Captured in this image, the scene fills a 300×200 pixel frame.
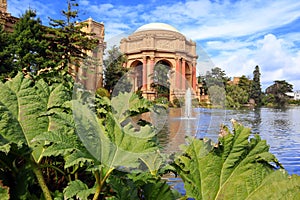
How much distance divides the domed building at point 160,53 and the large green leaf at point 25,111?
0.42 metres

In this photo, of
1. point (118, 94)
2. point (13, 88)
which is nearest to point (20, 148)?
point (13, 88)

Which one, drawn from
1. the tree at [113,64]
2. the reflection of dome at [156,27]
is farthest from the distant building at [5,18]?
the tree at [113,64]

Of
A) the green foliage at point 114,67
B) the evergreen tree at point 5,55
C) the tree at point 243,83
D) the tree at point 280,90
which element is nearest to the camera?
the green foliage at point 114,67

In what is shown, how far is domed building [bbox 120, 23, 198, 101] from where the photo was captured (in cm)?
151

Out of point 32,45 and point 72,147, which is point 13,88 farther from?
point 32,45

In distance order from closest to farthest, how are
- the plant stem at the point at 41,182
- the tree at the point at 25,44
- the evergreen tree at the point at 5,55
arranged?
the plant stem at the point at 41,182 → the evergreen tree at the point at 5,55 → the tree at the point at 25,44

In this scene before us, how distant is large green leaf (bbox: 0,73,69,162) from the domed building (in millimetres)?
419

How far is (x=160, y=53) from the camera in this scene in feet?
6.20

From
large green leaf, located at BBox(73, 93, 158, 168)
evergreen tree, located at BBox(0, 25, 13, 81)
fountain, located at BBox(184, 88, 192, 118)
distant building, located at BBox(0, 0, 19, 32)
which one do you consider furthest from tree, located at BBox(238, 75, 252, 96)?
distant building, located at BBox(0, 0, 19, 32)

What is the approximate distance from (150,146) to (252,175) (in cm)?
31

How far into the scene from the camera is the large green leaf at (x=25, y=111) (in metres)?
0.97

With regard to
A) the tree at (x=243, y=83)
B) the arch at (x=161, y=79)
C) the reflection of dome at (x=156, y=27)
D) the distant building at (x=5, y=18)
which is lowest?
the arch at (x=161, y=79)

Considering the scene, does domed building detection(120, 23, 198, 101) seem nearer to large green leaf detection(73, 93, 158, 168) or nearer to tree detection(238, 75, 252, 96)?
large green leaf detection(73, 93, 158, 168)

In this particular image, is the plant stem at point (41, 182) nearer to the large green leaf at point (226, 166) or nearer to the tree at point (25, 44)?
the large green leaf at point (226, 166)
